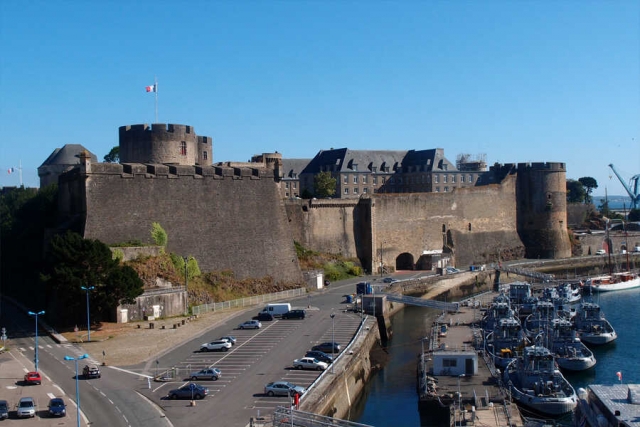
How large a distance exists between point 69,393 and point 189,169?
22000mm

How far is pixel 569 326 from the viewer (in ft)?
129

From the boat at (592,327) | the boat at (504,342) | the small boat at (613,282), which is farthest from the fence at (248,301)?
the small boat at (613,282)

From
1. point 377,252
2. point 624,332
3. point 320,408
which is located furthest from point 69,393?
point 377,252

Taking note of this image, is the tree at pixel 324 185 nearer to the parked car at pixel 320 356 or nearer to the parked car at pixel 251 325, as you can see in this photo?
the parked car at pixel 251 325

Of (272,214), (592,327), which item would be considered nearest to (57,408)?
(272,214)

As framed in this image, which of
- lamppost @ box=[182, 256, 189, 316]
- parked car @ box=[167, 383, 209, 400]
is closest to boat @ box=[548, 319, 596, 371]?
parked car @ box=[167, 383, 209, 400]

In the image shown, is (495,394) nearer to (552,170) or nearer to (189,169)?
(189,169)

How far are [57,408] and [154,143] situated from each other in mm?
26306

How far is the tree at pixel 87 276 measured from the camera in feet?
118

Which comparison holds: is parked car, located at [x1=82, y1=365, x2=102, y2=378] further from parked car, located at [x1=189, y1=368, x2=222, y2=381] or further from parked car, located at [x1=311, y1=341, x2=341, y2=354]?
parked car, located at [x1=311, y1=341, x2=341, y2=354]

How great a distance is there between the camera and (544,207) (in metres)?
73.3

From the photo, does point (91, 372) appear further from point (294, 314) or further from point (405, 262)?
point (405, 262)

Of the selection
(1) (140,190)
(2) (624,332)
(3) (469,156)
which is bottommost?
(2) (624,332)

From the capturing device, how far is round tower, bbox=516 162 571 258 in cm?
7325
